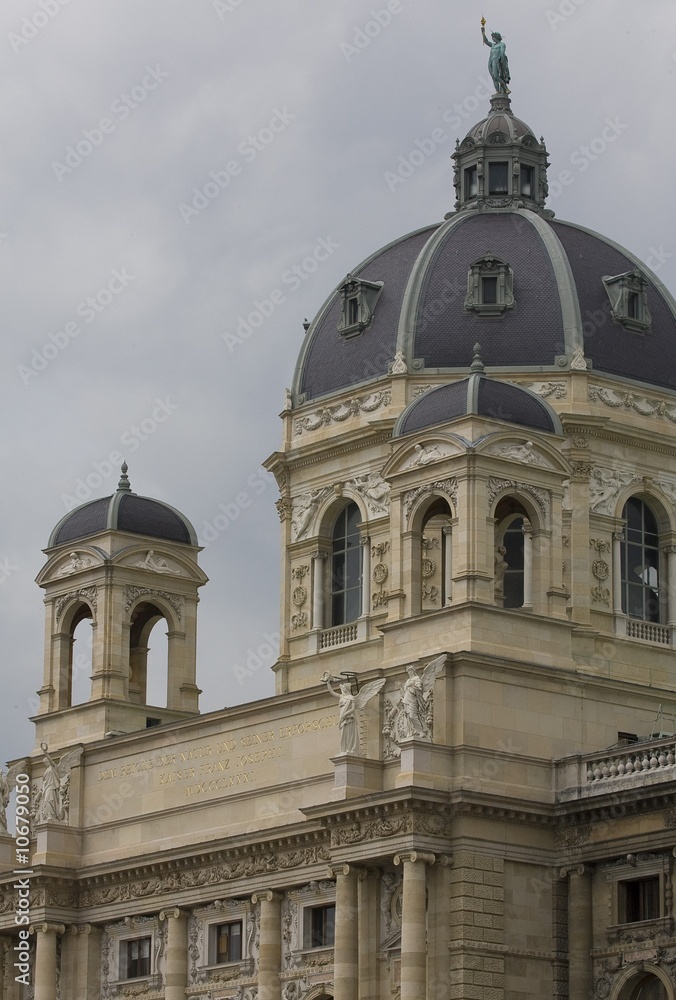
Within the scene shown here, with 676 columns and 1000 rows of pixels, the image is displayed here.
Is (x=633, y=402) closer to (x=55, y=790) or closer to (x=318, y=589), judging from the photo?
(x=318, y=589)

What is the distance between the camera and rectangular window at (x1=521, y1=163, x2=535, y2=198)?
247 feet

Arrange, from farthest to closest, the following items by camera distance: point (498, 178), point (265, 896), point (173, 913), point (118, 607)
Result: point (498, 178), point (118, 607), point (173, 913), point (265, 896)

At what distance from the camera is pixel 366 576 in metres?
69.5

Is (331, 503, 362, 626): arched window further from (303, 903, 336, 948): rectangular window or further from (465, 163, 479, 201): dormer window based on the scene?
(303, 903, 336, 948): rectangular window

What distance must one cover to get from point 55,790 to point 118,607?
6280 millimetres

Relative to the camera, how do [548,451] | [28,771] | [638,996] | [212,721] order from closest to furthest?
[638,996]
[548,451]
[212,721]
[28,771]

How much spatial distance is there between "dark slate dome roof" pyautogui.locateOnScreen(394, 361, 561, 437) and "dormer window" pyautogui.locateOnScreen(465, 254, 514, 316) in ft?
28.7

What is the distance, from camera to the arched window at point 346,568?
2783 inches

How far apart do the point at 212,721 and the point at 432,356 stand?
1292cm

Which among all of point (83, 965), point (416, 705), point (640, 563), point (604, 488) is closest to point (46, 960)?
point (83, 965)

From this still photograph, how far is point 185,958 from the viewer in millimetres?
63531

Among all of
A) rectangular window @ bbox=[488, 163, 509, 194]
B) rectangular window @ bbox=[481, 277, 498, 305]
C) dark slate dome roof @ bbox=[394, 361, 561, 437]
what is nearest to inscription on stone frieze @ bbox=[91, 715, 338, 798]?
dark slate dome roof @ bbox=[394, 361, 561, 437]

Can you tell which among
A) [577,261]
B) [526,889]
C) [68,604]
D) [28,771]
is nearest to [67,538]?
[68,604]

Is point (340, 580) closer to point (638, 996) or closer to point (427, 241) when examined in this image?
point (427, 241)
